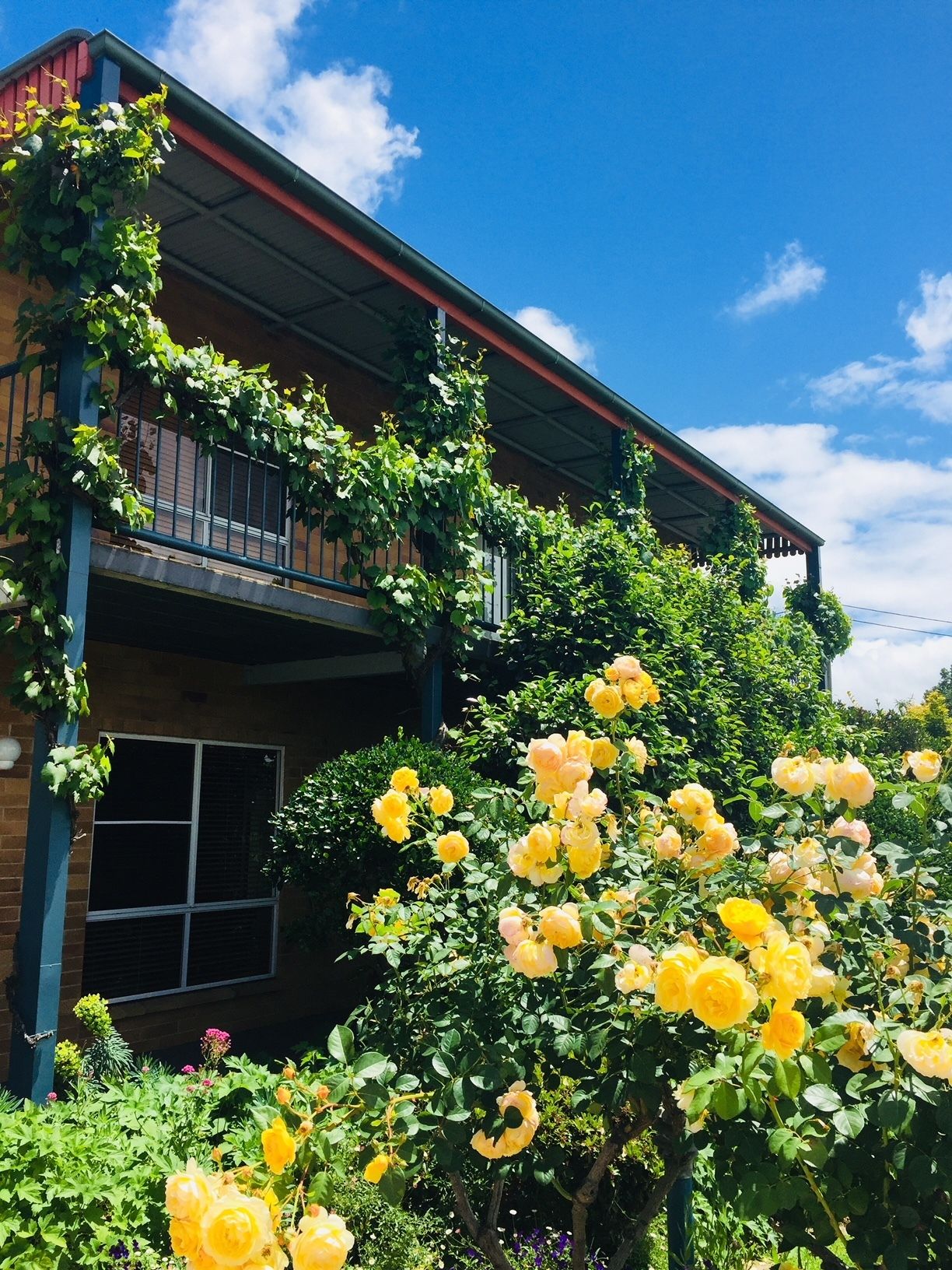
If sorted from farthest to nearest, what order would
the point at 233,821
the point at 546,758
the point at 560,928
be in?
the point at 233,821, the point at 546,758, the point at 560,928

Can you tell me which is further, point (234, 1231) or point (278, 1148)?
point (278, 1148)

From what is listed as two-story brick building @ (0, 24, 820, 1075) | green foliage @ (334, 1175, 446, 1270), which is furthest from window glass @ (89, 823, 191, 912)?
green foliage @ (334, 1175, 446, 1270)

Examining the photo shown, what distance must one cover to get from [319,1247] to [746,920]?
37.8 inches

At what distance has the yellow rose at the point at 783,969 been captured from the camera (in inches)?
69.0

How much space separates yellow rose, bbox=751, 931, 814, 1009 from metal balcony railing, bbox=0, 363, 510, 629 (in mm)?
4738

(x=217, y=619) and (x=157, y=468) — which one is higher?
(x=157, y=468)

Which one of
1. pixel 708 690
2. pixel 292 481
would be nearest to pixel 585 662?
pixel 708 690

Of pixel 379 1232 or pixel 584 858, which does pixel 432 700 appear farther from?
pixel 584 858

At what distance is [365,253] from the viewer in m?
7.52

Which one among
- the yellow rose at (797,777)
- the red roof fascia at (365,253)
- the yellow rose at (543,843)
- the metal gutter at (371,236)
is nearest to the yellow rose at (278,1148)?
the yellow rose at (543,843)

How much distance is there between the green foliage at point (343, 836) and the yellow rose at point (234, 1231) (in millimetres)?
3867

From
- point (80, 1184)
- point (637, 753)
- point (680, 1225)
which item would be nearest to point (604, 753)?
point (637, 753)

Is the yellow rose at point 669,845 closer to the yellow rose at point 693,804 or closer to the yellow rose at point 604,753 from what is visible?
the yellow rose at point 693,804

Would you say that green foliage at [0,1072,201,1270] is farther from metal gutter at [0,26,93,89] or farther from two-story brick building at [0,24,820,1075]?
metal gutter at [0,26,93,89]
